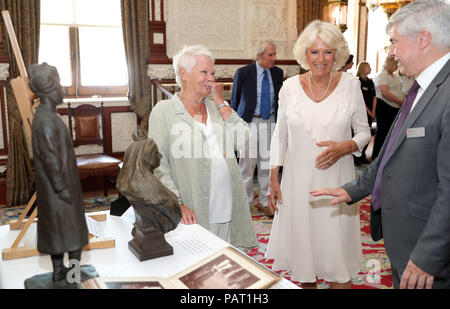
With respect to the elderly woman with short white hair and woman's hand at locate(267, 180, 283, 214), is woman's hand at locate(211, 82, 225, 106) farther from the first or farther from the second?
woman's hand at locate(267, 180, 283, 214)

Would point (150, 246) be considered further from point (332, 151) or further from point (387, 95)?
point (387, 95)

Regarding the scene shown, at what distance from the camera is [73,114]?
5.38 meters

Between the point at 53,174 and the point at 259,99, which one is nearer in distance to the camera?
the point at 53,174

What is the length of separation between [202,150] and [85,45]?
4.40 m

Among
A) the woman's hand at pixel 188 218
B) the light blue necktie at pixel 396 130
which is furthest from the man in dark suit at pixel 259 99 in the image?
the light blue necktie at pixel 396 130

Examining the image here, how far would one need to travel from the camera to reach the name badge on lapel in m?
1.42

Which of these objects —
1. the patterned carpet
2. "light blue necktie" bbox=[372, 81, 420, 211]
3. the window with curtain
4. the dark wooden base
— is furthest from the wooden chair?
"light blue necktie" bbox=[372, 81, 420, 211]

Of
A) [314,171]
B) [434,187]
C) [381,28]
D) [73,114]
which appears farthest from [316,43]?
[381,28]

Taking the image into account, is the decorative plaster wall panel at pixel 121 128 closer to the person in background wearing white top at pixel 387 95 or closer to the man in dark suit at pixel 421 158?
the person in background wearing white top at pixel 387 95

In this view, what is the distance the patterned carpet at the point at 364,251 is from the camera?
3111mm

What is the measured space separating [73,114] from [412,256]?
482 cm

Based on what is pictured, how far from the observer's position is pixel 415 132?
1.44 meters

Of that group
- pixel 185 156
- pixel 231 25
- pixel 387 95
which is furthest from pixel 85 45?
pixel 387 95

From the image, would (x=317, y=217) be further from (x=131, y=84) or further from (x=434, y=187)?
(x=131, y=84)
